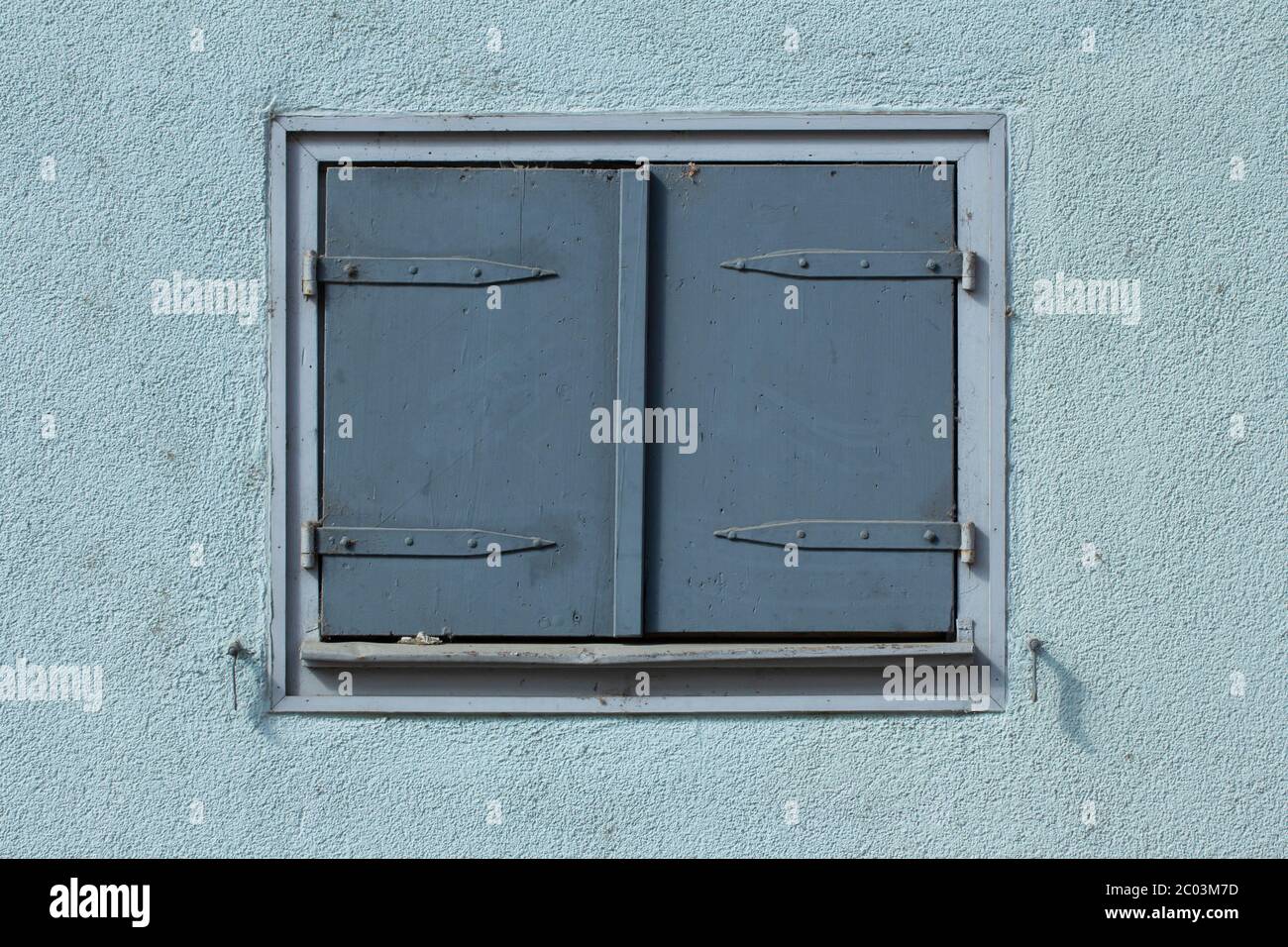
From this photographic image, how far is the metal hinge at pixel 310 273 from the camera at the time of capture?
266cm

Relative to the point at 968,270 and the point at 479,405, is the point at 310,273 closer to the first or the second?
the point at 479,405

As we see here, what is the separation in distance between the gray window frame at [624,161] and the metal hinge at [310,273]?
30 millimetres

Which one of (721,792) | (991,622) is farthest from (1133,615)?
(721,792)

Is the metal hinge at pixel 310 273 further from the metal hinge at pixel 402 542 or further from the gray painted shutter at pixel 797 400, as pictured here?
the gray painted shutter at pixel 797 400

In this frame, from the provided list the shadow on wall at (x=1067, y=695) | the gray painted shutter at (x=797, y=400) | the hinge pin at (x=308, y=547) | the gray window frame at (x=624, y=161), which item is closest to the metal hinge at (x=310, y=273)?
the gray window frame at (x=624, y=161)

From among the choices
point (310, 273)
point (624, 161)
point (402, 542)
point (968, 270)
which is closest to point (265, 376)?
point (310, 273)

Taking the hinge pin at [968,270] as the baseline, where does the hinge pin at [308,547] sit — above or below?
below

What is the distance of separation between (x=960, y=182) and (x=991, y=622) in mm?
1133

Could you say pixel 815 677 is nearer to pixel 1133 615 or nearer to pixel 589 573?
pixel 589 573

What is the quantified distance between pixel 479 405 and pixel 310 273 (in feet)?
1.76

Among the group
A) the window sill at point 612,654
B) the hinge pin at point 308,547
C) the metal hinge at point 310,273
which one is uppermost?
the metal hinge at point 310,273

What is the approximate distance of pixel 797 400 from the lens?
2.68 meters

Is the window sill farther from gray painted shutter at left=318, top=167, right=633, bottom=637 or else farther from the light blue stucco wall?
the light blue stucco wall

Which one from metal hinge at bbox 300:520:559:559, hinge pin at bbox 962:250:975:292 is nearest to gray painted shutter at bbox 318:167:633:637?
metal hinge at bbox 300:520:559:559
